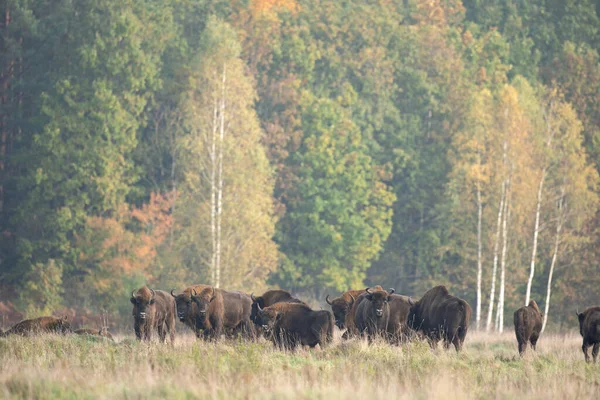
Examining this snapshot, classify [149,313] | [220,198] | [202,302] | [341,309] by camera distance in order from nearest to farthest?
[149,313]
[202,302]
[341,309]
[220,198]

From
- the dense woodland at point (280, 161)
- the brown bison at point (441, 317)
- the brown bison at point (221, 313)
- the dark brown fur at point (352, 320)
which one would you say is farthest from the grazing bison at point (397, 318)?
the dense woodland at point (280, 161)

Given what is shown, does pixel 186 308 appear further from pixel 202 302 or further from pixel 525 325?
pixel 525 325

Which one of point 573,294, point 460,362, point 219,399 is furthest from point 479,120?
point 219,399

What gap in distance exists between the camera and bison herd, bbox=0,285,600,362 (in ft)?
80.9

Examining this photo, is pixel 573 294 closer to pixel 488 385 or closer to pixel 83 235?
pixel 83 235

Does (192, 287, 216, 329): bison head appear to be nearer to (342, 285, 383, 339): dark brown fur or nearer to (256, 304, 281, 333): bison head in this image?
(256, 304, 281, 333): bison head

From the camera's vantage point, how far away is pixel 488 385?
758 inches

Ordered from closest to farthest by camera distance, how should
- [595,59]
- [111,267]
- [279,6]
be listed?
[111,267] < [595,59] < [279,6]

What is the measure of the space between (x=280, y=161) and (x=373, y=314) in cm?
3516

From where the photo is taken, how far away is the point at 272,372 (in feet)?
63.0

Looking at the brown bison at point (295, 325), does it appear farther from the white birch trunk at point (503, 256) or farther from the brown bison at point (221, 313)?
the white birch trunk at point (503, 256)

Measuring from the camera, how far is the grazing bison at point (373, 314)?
24.9 meters

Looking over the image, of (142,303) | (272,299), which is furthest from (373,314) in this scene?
(142,303)

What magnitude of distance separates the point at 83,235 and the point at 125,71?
7.58m
